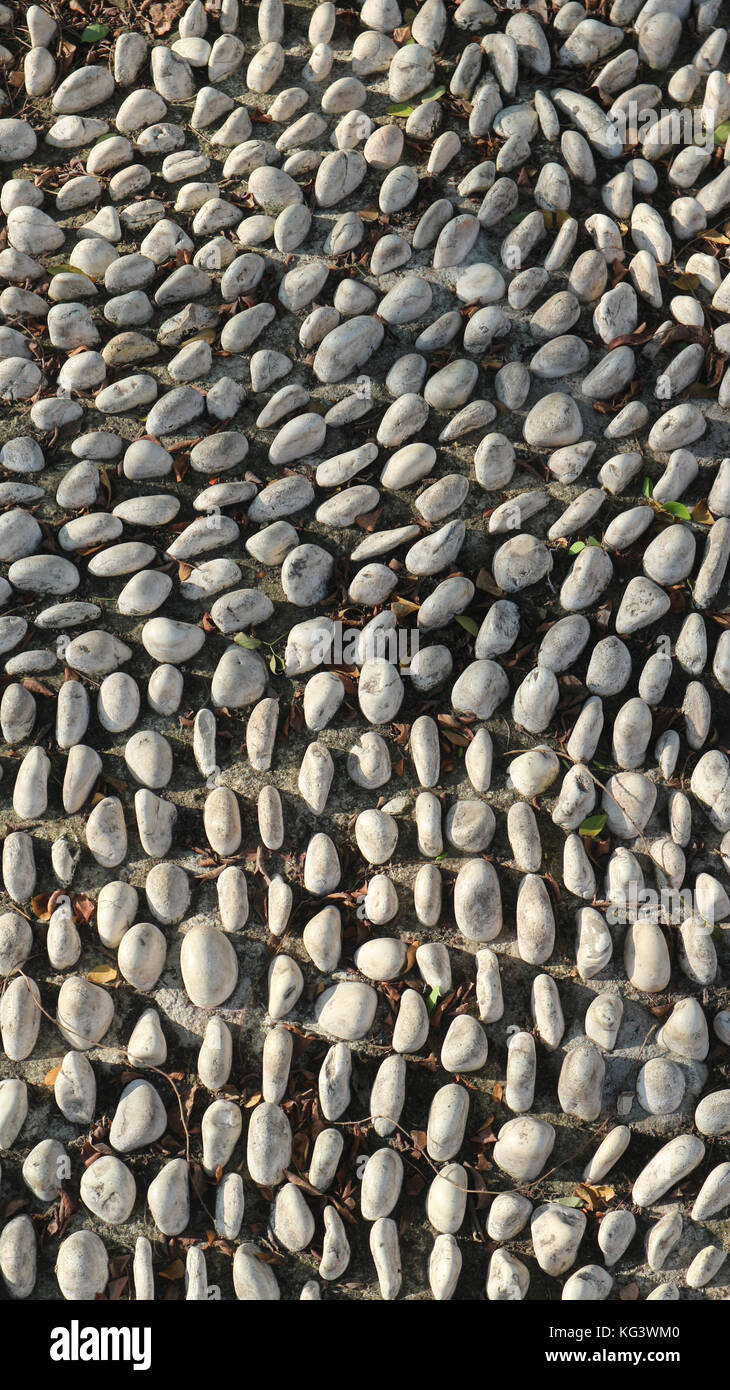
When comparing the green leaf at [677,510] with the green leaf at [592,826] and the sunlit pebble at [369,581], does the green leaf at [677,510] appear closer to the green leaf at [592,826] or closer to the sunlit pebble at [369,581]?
the sunlit pebble at [369,581]

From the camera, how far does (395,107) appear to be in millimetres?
1956

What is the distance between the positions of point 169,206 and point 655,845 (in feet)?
4.62

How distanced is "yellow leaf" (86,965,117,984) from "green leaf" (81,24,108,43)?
1733 millimetres

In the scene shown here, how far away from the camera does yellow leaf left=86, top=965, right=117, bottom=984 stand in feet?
4.97

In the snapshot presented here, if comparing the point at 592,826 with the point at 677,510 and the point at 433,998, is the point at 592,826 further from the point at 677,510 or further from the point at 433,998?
the point at 677,510

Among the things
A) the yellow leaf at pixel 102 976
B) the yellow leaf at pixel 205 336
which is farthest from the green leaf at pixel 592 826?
the yellow leaf at pixel 205 336

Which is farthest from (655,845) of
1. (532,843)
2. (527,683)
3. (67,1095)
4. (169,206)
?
(169,206)

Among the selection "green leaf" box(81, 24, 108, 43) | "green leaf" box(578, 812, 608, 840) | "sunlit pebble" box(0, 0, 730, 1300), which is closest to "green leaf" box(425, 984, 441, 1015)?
"sunlit pebble" box(0, 0, 730, 1300)

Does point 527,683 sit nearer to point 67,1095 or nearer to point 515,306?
point 515,306
